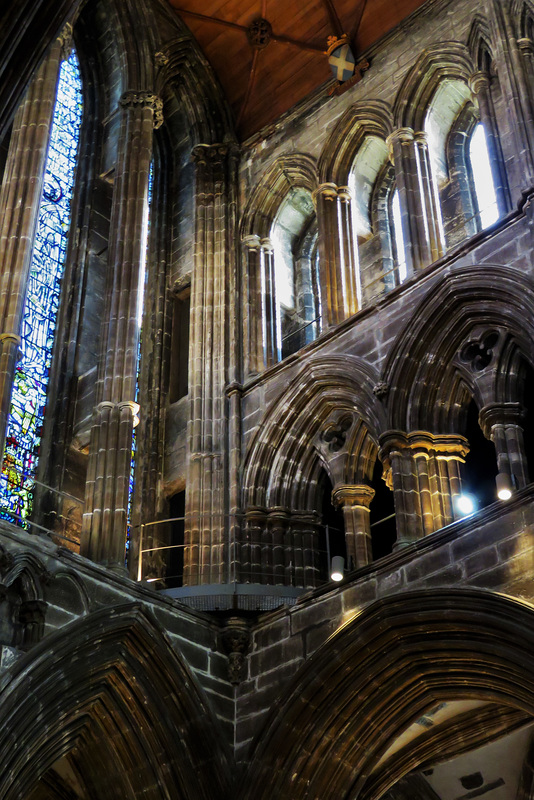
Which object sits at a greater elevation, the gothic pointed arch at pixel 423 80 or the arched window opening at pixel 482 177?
→ the gothic pointed arch at pixel 423 80

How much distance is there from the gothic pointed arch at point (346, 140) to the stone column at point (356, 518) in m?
4.80

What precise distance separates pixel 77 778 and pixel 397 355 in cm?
591

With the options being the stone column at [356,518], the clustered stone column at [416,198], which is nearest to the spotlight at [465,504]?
the stone column at [356,518]

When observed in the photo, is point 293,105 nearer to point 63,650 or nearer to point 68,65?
point 68,65

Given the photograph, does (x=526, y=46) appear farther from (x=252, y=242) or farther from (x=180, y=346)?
(x=180, y=346)

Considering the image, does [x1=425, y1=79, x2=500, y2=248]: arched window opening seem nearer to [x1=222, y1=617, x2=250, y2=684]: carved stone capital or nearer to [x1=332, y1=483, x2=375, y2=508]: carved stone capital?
[x1=332, y1=483, x2=375, y2=508]: carved stone capital

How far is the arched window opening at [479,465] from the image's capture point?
56.7ft

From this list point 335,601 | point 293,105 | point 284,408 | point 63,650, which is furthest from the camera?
point 293,105

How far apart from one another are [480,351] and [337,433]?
225cm

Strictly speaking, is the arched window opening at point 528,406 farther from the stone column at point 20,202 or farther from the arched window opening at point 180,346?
the stone column at point 20,202

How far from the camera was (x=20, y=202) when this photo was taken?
1634cm

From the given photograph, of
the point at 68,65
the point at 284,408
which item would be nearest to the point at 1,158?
the point at 68,65

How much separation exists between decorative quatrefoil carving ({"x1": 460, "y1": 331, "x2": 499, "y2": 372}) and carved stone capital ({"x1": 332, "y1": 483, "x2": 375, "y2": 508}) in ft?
6.53

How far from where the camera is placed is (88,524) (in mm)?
15219
